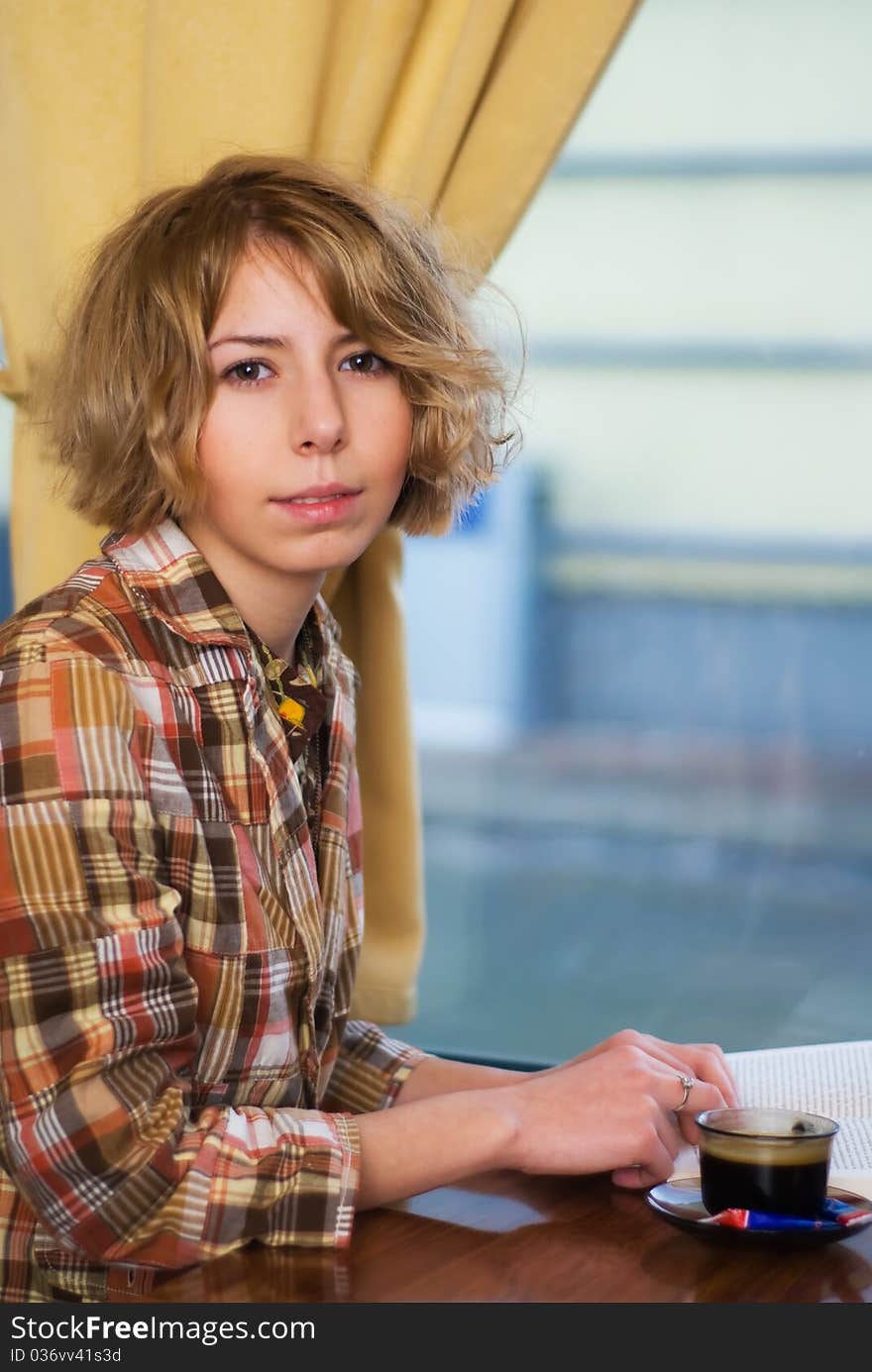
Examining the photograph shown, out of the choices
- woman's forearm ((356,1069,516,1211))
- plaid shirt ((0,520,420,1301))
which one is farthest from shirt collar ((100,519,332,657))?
woman's forearm ((356,1069,516,1211))

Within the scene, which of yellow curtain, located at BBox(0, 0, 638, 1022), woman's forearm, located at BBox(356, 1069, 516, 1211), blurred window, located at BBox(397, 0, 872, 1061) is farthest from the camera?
blurred window, located at BBox(397, 0, 872, 1061)

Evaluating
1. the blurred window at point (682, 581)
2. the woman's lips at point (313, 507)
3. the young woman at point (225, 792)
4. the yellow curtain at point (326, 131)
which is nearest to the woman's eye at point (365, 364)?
the young woman at point (225, 792)

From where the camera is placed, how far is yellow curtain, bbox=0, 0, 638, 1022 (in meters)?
1.64

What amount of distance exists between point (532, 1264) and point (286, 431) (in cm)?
61

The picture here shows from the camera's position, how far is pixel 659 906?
1.91 m

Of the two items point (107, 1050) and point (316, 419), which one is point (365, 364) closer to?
point (316, 419)

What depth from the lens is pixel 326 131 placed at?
1.67m

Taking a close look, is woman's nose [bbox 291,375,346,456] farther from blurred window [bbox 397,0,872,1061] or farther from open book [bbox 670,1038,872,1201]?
blurred window [bbox 397,0,872,1061]

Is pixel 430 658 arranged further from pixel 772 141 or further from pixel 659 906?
pixel 772 141

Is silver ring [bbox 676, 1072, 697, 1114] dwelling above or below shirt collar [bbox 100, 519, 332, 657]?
below

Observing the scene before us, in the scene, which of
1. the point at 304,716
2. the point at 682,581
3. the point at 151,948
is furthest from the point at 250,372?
the point at 682,581

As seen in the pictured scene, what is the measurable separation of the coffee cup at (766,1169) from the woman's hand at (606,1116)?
0.22 ft

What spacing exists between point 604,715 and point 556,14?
2.70ft

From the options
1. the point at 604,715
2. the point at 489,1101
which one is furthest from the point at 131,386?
the point at 604,715
